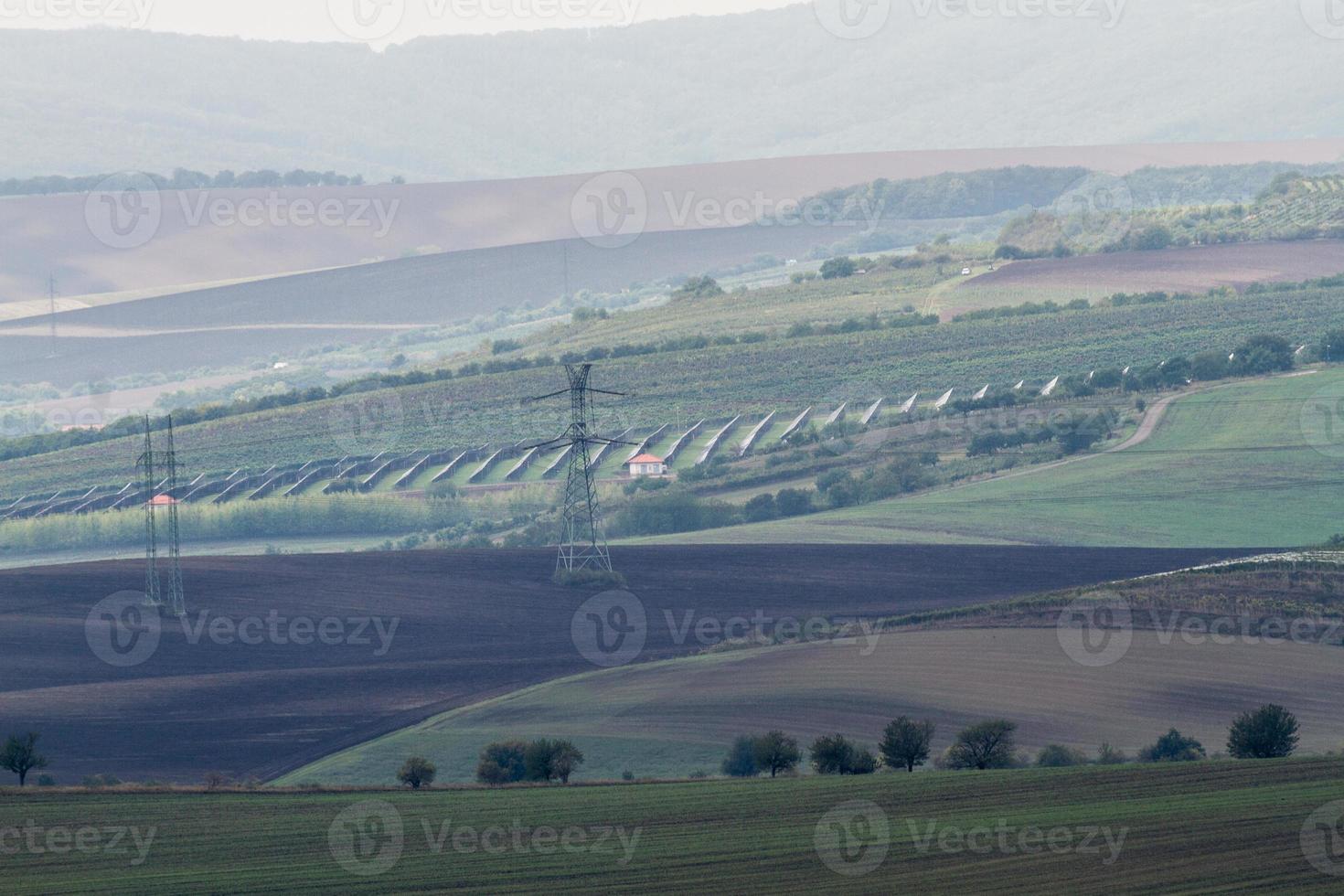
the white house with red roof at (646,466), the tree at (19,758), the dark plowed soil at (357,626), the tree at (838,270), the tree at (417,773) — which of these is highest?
the tree at (838,270)

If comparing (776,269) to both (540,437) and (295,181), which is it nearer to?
(295,181)

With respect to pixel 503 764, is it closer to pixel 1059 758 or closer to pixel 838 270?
pixel 1059 758

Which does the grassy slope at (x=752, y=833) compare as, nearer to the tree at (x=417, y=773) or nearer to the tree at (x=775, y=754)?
the tree at (x=417, y=773)

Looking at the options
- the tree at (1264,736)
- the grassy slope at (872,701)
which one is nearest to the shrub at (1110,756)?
the grassy slope at (872,701)

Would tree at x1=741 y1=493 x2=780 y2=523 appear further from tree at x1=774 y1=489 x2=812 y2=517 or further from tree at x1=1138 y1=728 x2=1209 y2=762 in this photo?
tree at x1=1138 y1=728 x2=1209 y2=762

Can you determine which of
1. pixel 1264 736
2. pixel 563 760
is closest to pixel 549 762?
pixel 563 760

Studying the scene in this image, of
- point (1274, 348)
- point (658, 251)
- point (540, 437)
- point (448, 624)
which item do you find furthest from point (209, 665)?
point (658, 251)
